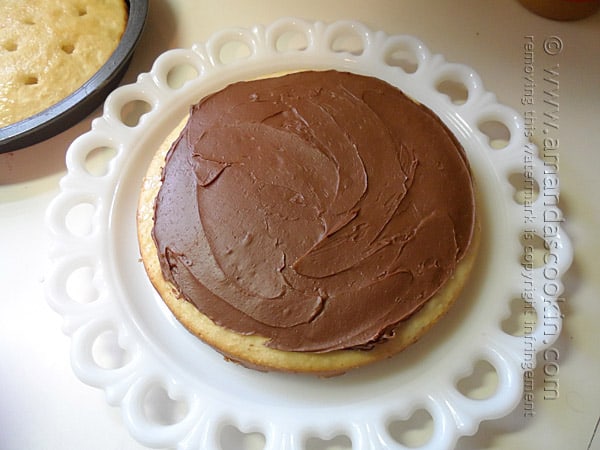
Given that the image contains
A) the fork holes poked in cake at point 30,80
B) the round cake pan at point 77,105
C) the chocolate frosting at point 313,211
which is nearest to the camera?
the chocolate frosting at point 313,211

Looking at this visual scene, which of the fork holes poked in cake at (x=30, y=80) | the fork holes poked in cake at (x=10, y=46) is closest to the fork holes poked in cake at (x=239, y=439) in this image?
the fork holes poked in cake at (x=30, y=80)

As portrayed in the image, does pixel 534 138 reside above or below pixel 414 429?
above

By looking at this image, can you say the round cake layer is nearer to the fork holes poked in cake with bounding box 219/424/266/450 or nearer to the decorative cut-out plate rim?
the decorative cut-out plate rim

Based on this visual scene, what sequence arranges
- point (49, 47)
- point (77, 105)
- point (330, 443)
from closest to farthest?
1. point (330, 443)
2. point (77, 105)
3. point (49, 47)

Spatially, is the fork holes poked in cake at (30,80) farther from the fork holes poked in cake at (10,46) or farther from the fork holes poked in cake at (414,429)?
the fork holes poked in cake at (414,429)

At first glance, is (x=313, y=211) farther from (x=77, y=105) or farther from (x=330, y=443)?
(x=77, y=105)

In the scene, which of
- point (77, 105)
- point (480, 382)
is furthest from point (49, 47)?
point (480, 382)
